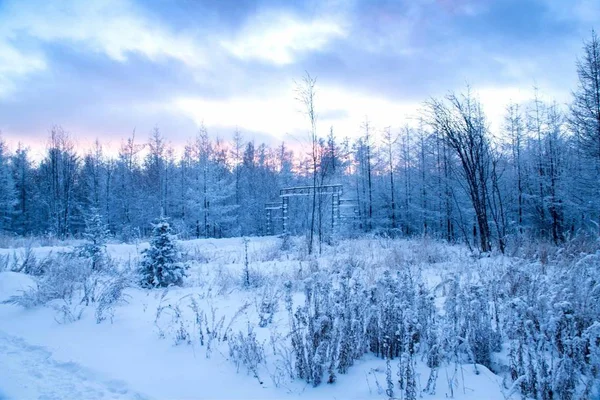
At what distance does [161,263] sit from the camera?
6.81 metres

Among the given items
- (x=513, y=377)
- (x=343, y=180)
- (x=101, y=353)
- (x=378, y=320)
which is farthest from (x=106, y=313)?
(x=343, y=180)

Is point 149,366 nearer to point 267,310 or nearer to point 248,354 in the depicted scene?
point 248,354

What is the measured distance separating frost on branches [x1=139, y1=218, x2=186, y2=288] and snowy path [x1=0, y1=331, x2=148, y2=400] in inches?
126

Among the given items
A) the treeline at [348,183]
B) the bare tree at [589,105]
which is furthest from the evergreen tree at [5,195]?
the bare tree at [589,105]

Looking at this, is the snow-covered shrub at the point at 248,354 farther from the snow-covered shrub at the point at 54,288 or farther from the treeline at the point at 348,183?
the treeline at the point at 348,183

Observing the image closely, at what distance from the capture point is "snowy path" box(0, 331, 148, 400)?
2631 mm

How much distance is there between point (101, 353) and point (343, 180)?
119 ft

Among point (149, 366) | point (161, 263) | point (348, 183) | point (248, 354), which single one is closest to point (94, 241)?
point (161, 263)

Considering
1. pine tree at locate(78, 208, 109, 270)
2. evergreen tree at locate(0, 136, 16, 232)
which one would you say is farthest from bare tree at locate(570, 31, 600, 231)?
evergreen tree at locate(0, 136, 16, 232)

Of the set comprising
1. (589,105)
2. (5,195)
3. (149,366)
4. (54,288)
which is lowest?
(149,366)

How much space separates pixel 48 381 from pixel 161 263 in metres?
4.01

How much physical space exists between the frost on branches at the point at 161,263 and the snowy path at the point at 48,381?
10.5 feet

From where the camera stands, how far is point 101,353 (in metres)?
3.45

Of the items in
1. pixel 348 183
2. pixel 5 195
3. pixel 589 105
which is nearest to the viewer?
pixel 589 105
